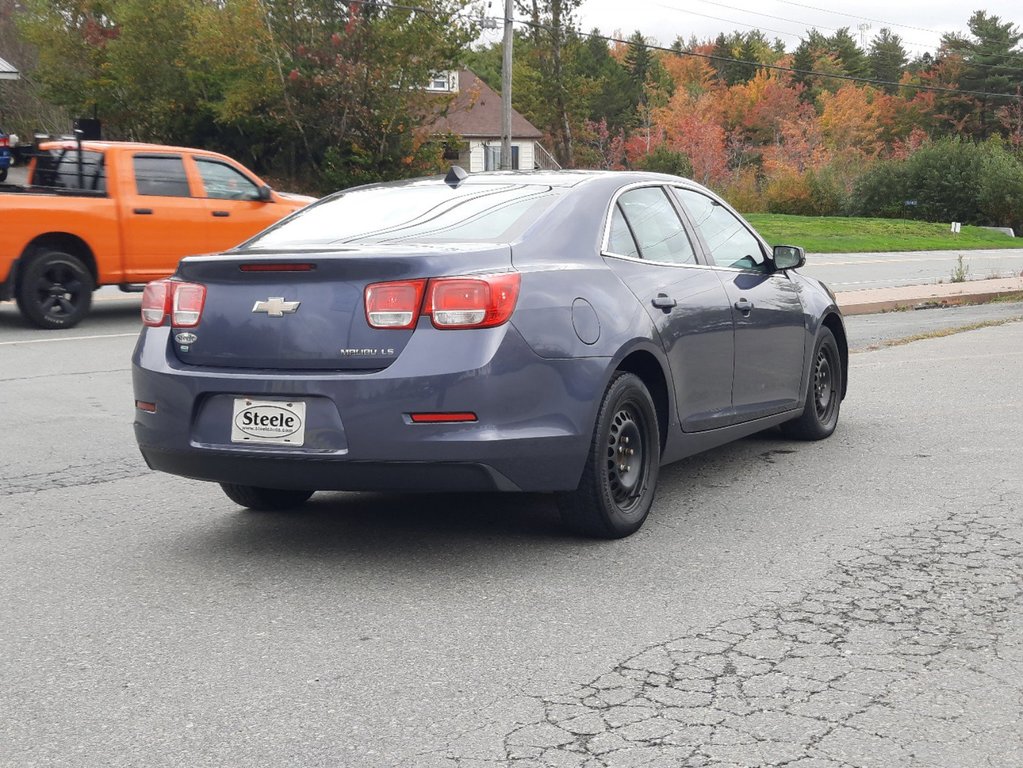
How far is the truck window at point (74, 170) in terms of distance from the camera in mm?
14469

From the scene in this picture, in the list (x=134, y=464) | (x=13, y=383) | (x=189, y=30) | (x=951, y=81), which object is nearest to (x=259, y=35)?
(x=189, y=30)

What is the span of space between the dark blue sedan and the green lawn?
30367 mm

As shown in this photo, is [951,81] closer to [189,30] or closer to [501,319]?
[189,30]

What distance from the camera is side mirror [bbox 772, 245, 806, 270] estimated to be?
7.20 m

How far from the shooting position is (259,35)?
122 feet

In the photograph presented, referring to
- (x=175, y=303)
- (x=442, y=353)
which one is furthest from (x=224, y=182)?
(x=442, y=353)

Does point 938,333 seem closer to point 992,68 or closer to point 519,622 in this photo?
point 519,622

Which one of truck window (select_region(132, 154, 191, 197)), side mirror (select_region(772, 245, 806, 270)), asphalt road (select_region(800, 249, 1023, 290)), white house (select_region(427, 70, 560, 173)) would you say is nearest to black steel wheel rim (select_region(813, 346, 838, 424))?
side mirror (select_region(772, 245, 806, 270))

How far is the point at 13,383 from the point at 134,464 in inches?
135

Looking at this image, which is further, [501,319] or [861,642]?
[501,319]

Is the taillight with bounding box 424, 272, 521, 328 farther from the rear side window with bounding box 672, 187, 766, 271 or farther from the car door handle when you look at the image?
the rear side window with bounding box 672, 187, 766, 271

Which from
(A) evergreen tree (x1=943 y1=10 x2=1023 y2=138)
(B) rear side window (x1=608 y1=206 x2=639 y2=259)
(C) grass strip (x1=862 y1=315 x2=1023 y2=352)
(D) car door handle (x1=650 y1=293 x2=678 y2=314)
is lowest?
(C) grass strip (x1=862 y1=315 x2=1023 y2=352)

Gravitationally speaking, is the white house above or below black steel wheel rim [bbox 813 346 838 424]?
above

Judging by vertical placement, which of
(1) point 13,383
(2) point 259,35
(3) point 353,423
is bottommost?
(1) point 13,383
